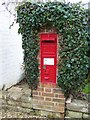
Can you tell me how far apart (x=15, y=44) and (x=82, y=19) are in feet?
8.60

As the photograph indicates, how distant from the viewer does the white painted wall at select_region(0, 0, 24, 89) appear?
5.24 meters

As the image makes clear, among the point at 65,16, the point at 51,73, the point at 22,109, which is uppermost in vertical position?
the point at 65,16

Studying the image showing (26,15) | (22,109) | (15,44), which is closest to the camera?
(26,15)

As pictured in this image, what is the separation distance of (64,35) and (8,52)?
219 centimetres

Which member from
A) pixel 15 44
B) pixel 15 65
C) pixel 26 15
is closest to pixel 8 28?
pixel 15 44

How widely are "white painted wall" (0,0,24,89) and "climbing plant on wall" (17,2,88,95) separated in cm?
137

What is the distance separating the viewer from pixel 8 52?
5547 millimetres

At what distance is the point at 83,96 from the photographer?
4391 mm

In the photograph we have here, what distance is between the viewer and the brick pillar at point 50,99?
13.0ft

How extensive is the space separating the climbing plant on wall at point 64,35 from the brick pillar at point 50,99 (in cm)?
14

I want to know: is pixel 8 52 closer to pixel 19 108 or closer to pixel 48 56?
pixel 19 108

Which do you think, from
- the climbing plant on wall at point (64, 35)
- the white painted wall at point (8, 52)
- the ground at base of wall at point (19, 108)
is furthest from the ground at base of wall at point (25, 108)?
the white painted wall at point (8, 52)

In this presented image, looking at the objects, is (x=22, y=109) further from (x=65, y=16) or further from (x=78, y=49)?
(x=65, y=16)

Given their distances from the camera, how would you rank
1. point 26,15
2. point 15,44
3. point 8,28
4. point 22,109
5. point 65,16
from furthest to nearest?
1. point 15,44
2. point 8,28
3. point 22,109
4. point 26,15
5. point 65,16
